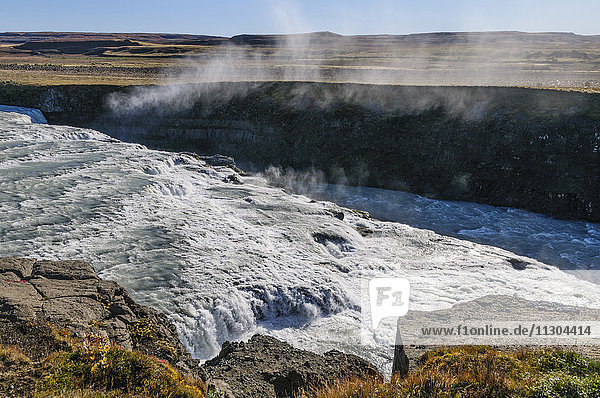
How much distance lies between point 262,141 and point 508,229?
77.3 feet

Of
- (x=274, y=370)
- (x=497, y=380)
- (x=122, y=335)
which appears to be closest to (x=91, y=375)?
(x=122, y=335)

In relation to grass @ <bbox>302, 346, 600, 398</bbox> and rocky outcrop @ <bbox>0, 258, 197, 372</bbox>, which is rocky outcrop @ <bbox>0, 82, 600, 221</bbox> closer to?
grass @ <bbox>302, 346, 600, 398</bbox>

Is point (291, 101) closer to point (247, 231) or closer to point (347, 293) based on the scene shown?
point (247, 231)

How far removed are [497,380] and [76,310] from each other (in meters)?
9.30

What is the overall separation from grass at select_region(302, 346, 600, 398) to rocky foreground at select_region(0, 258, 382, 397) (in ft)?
5.00

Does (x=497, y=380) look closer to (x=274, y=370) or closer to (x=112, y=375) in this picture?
(x=274, y=370)

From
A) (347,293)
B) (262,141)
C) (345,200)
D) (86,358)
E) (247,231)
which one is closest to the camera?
(86,358)

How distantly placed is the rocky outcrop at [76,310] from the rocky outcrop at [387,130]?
27735 millimetres

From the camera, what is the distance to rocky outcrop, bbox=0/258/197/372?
10.2 meters

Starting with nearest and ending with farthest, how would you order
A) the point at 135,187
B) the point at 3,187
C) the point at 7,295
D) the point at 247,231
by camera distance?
the point at 7,295, the point at 247,231, the point at 3,187, the point at 135,187

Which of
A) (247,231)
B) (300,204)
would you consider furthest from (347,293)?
(300,204)

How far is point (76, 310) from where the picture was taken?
11.3m

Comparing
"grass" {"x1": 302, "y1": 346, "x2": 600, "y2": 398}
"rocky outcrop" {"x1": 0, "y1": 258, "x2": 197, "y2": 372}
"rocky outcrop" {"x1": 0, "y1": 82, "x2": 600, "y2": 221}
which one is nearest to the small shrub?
"rocky outcrop" {"x1": 0, "y1": 258, "x2": 197, "y2": 372}

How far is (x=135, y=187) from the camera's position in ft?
83.9
